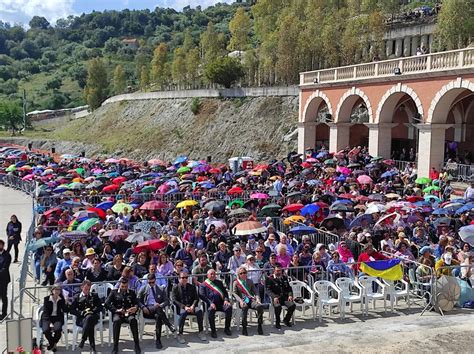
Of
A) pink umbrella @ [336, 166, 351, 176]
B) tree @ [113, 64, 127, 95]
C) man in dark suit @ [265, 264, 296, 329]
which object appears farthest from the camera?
tree @ [113, 64, 127, 95]

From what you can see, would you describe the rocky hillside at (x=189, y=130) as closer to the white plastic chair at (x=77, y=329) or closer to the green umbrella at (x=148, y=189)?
the green umbrella at (x=148, y=189)

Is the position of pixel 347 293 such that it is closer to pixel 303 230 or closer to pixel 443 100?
pixel 303 230

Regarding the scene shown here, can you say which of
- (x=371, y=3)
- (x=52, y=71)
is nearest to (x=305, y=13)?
(x=371, y=3)

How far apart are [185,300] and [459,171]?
63.7 feet

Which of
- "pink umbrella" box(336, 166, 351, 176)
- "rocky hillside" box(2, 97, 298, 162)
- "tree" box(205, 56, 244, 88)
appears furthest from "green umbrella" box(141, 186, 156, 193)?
"tree" box(205, 56, 244, 88)

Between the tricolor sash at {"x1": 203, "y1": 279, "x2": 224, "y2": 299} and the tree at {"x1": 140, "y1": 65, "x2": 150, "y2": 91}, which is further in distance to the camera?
the tree at {"x1": 140, "y1": 65, "x2": 150, "y2": 91}

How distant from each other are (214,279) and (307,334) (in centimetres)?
201

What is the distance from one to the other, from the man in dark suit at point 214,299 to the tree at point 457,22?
37585mm

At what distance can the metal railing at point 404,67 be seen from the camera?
1009 inches

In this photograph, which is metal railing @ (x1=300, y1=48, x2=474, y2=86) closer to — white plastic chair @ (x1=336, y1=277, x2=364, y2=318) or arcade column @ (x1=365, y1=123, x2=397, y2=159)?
arcade column @ (x1=365, y1=123, x2=397, y2=159)

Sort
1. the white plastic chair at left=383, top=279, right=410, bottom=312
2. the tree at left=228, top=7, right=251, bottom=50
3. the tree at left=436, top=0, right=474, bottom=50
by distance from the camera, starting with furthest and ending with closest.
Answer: the tree at left=228, top=7, right=251, bottom=50 < the tree at left=436, top=0, right=474, bottom=50 < the white plastic chair at left=383, top=279, right=410, bottom=312

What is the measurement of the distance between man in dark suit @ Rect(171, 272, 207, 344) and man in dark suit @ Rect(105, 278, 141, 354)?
81 centimetres

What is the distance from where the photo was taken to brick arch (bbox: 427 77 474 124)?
26125mm

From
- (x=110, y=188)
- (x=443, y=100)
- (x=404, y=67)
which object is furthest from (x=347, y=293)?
(x=404, y=67)
